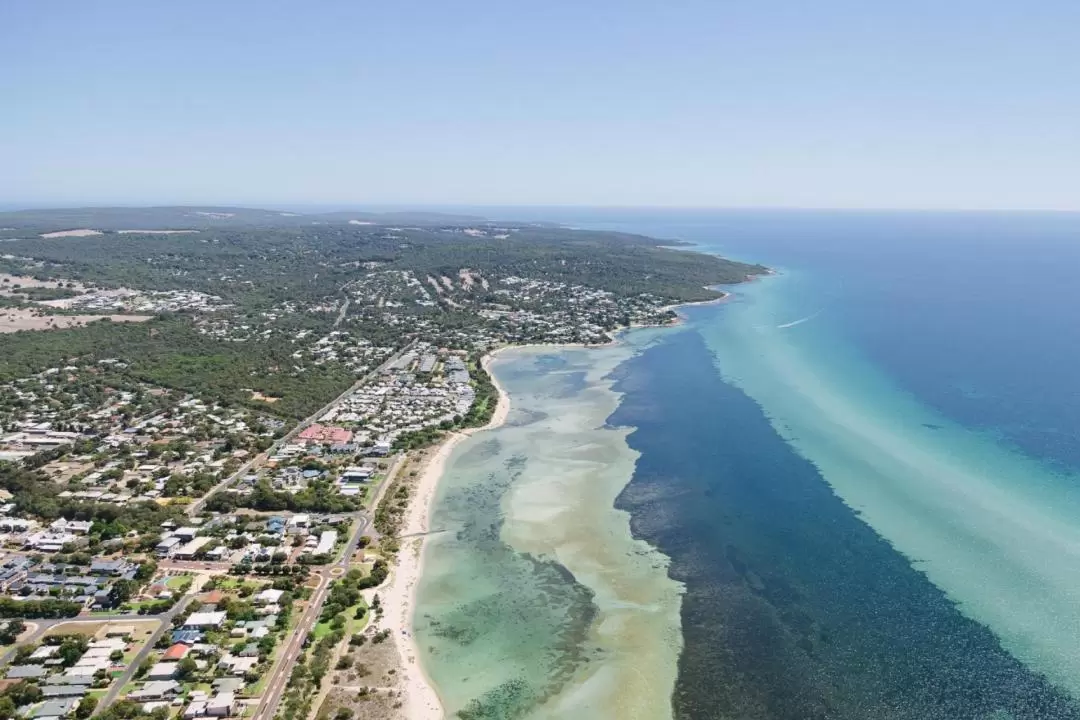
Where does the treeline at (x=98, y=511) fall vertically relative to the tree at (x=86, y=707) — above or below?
above

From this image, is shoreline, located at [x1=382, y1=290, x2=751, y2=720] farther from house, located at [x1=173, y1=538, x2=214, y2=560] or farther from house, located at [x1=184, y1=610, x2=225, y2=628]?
house, located at [x1=173, y1=538, x2=214, y2=560]

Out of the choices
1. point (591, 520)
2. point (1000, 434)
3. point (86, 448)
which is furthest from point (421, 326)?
point (1000, 434)

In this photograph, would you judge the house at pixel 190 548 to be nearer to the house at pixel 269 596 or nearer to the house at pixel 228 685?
the house at pixel 269 596

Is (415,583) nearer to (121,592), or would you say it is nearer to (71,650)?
(121,592)

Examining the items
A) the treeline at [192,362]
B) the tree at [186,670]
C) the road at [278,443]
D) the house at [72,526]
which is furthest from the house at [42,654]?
the treeline at [192,362]

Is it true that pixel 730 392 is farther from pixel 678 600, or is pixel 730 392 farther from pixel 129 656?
pixel 129 656

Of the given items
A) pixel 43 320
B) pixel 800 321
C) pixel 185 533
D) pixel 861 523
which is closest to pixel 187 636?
pixel 185 533
